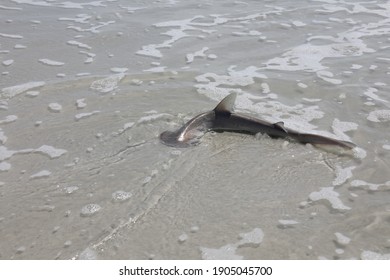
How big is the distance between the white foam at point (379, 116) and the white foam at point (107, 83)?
9.87 feet

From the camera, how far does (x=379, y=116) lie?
191 inches

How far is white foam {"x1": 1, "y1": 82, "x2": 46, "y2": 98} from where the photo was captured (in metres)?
5.44

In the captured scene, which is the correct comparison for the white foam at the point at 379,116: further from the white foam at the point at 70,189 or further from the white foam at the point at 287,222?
the white foam at the point at 70,189

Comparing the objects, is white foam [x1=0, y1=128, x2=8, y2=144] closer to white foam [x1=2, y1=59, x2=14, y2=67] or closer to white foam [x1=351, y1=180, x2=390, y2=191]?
white foam [x1=2, y1=59, x2=14, y2=67]

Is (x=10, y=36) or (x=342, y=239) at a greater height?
(x=10, y=36)

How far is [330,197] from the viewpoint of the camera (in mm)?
3654

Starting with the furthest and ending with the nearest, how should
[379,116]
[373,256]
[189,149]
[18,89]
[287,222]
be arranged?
[18,89]
[379,116]
[189,149]
[287,222]
[373,256]

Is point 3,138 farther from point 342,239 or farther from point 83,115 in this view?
point 342,239

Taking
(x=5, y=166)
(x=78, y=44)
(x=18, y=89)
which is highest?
(x=78, y=44)

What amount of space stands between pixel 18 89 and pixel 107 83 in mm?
1075

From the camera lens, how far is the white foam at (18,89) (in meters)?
5.44

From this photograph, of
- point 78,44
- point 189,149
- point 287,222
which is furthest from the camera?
point 78,44

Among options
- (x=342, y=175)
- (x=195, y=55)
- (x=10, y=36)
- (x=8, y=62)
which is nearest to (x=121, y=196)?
(x=342, y=175)

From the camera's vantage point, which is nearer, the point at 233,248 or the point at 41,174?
the point at 233,248
